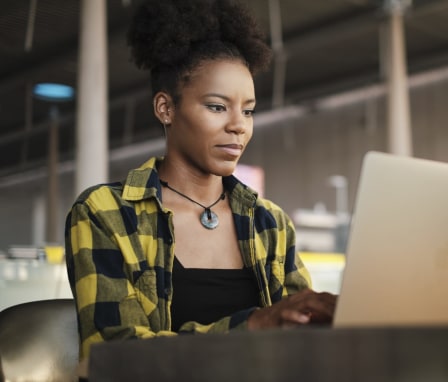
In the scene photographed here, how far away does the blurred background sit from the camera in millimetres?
12555

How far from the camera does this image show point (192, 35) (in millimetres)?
2014

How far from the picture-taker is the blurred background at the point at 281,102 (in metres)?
12.6

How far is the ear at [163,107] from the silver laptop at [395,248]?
99 cm

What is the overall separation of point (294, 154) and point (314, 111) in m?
1.63

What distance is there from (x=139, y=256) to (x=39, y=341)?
35cm

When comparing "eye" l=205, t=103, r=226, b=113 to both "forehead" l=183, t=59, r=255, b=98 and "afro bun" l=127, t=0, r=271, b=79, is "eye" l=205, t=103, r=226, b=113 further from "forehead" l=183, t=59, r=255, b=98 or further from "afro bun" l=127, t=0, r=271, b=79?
"afro bun" l=127, t=0, r=271, b=79

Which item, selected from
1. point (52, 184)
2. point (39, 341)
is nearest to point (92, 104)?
point (39, 341)

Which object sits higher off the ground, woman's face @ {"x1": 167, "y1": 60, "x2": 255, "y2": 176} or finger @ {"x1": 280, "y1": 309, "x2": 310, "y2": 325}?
woman's face @ {"x1": 167, "y1": 60, "x2": 255, "y2": 176}

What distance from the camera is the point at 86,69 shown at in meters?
10.8

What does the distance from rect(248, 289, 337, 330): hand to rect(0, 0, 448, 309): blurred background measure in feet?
22.9

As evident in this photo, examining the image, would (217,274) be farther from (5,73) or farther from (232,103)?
(5,73)

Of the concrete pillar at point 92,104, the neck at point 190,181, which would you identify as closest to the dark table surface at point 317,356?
the neck at point 190,181

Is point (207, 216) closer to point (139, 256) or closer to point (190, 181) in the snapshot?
point (190, 181)

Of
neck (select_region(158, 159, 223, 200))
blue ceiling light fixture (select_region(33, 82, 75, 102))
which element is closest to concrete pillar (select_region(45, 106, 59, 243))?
blue ceiling light fixture (select_region(33, 82, 75, 102))
